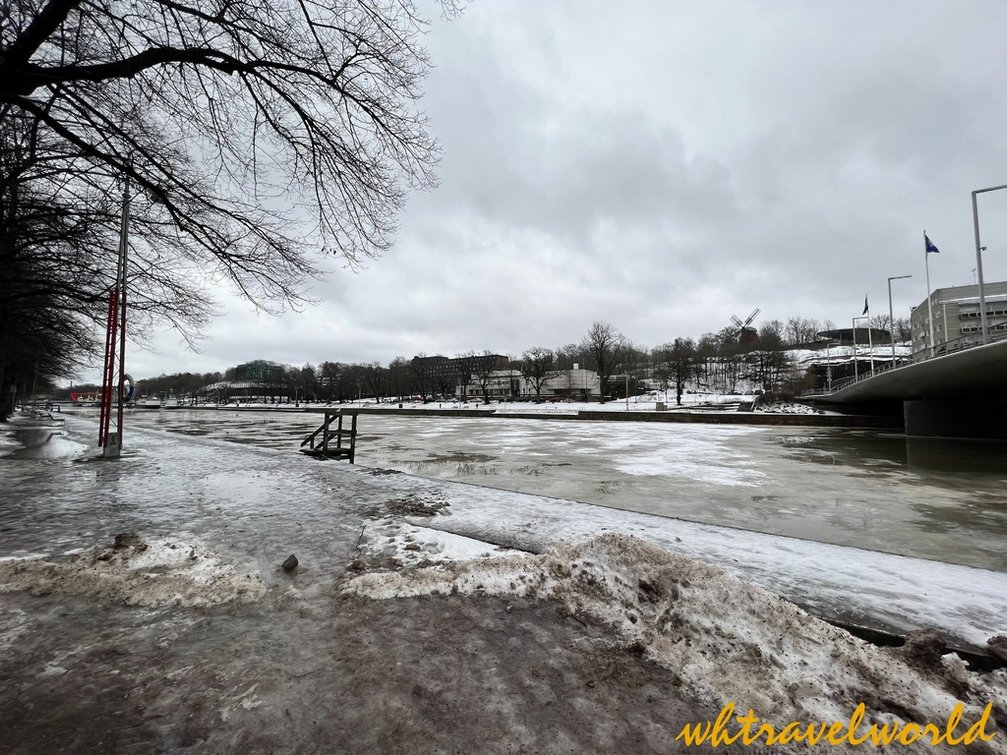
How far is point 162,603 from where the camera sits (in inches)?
137

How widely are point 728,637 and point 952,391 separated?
25928mm

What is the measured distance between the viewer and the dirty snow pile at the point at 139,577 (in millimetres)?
3578

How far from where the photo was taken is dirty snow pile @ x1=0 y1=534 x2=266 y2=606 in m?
3.58

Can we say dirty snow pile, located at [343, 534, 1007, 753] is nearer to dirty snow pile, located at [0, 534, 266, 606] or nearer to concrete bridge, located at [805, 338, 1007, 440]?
dirty snow pile, located at [0, 534, 266, 606]

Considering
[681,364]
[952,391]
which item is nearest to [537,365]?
[681,364]

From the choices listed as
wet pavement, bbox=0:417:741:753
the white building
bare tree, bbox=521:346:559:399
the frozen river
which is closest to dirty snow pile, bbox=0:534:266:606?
wet pavement, bbox=0:417:741:753

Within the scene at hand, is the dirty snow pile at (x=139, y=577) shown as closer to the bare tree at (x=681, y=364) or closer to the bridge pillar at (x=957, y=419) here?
the bridge pillar at (x=957, y=419)

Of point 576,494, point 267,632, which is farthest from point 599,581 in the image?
point 576,494

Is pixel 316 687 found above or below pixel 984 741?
above

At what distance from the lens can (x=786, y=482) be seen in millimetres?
11086

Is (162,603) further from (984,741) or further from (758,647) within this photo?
(984,741)

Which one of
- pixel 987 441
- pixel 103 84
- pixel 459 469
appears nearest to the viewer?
pixel 103 84

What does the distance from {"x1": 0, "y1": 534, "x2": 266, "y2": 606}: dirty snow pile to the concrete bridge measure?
18.2 m

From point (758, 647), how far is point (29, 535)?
7.14 metres
